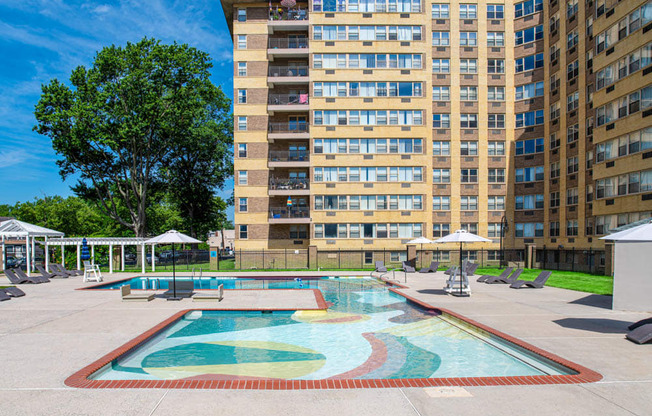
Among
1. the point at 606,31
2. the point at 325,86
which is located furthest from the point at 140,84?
the point at 606,31

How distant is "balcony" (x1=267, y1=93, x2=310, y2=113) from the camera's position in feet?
134

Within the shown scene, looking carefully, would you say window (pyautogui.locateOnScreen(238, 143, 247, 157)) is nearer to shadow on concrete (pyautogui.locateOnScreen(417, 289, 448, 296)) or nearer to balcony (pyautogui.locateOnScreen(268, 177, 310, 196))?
balcony (pyautogui.locateOnScreen(268, 177, 310, 196))

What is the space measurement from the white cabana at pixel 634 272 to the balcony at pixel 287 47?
35762 millimetres

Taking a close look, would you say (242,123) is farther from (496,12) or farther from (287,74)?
(496,12)

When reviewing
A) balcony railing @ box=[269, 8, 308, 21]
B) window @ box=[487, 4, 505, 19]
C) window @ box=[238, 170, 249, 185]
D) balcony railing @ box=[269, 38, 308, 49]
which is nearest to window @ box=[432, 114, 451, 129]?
window @ box=[487, 4, 505, 19]

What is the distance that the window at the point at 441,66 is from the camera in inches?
1710

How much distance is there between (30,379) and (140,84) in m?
35.2

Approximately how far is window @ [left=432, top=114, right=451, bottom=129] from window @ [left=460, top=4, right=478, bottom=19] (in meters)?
10.3

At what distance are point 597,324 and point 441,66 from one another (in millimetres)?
35932

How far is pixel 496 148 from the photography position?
4366 cm

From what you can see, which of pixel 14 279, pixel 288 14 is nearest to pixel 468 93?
pixel 288 14

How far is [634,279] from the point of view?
34.4ft

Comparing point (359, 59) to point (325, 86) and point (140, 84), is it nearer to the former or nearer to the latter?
point (325, 86)

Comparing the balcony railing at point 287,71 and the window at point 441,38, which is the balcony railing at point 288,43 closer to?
the balcony railing at point 287,71
